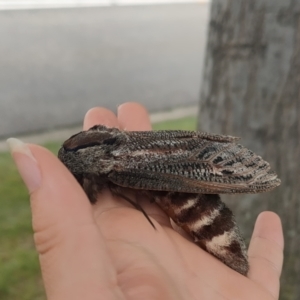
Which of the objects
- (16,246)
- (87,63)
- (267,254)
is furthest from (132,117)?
(87,63)

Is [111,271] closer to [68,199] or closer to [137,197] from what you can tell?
[68,199]

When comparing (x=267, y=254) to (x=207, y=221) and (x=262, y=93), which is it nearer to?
(x=207, y=221)

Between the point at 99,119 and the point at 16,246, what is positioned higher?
the point at 99,119

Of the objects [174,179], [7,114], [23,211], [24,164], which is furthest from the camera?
[7,114]

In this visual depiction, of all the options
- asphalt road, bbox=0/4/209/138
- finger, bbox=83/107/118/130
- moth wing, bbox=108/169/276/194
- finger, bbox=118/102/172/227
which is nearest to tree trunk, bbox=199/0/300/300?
finger, bbox=118/102/172/227

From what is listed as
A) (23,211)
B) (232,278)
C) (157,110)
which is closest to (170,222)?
(232,278)

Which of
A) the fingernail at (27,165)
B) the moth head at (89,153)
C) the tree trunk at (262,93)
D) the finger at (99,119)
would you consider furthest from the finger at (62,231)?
the tree trunk at (262,93)

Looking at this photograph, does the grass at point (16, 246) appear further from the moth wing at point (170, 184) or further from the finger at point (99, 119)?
the moth wing at point (170, 184)
